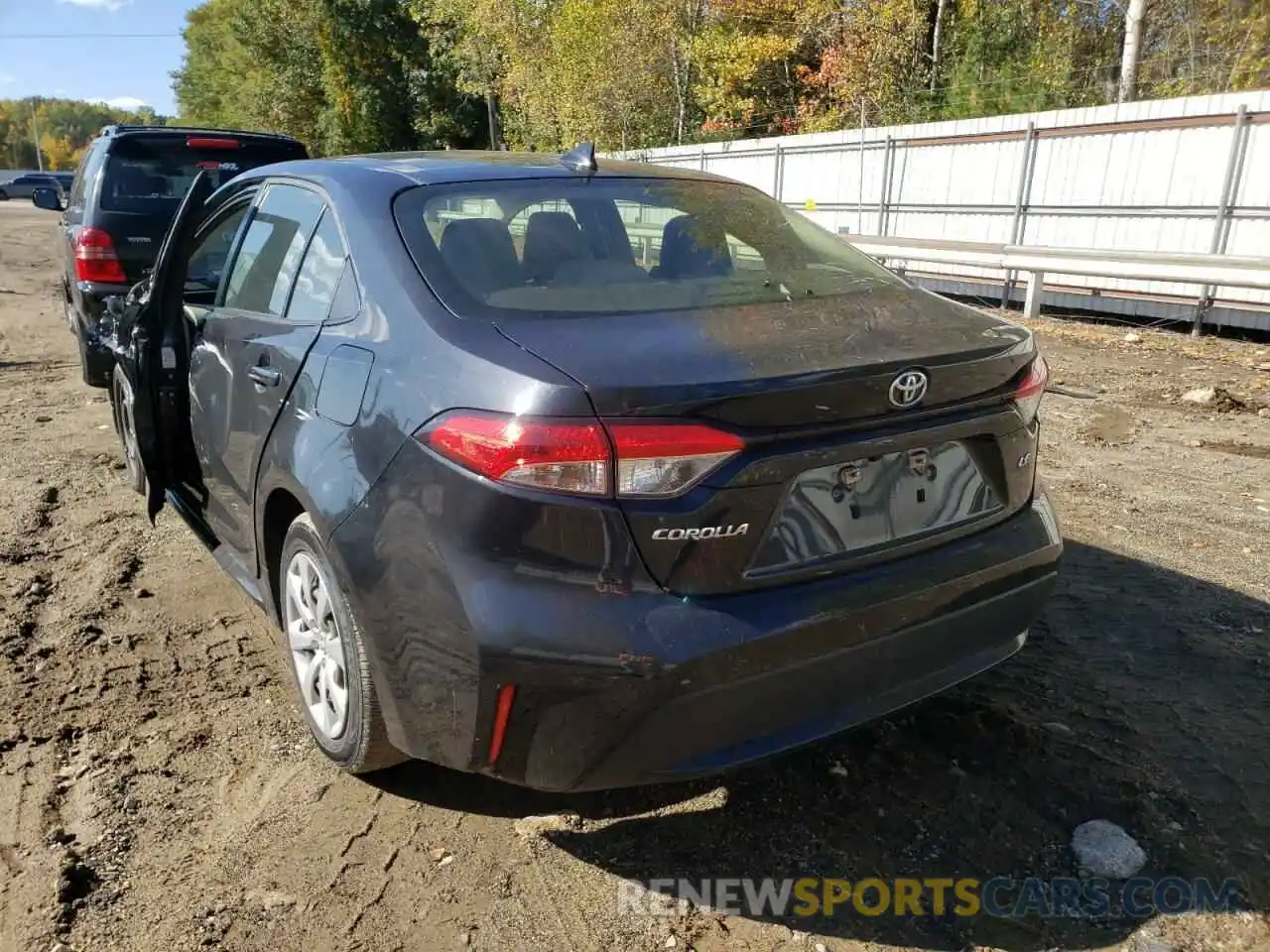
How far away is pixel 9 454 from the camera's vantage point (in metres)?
5.92

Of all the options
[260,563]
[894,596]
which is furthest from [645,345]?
[260,563]

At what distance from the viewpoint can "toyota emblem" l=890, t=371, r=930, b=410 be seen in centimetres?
215

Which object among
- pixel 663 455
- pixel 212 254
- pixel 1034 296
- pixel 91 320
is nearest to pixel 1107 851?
pixel 663 455

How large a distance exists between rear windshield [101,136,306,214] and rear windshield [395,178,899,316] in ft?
16.5

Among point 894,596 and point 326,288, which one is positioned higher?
point 326,288

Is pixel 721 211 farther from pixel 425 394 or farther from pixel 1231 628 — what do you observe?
A: pixel 1231 628

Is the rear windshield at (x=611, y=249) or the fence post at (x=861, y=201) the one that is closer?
the rear windshield at (x=611, y=249)

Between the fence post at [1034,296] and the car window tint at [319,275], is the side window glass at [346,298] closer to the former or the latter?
the car window tint at [319,275]

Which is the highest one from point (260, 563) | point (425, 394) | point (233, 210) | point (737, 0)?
point (737, 0)

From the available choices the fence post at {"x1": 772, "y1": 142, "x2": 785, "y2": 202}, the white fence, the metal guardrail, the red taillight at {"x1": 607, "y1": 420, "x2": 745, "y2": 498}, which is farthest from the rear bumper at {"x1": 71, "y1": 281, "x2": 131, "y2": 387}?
the fence post at {"x1": 772, "y1": 142, "x2": 785, "y2": 202}

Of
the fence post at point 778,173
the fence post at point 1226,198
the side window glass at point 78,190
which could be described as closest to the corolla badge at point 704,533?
the side window glass at point 78,190

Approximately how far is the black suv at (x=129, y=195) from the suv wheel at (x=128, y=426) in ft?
5.93

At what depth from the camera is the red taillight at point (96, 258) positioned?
22.4 ft

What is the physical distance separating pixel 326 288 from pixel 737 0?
27.3 m
